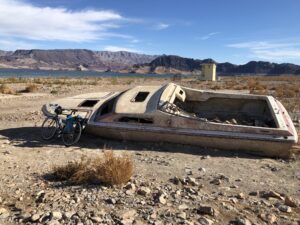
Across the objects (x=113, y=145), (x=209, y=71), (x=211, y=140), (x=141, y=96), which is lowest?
(x=113, y=145)

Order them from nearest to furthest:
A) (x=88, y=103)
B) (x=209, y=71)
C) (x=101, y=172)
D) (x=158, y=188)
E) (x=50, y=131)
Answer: (x=158, y=188)
(x=101, y=172)
(x=50, y=131)
(x=88, y=103)
(x=209, y=71)

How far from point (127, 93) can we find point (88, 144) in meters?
1.94

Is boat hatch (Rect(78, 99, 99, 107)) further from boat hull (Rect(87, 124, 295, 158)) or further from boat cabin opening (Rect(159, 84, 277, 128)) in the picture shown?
boat cabin opening (Rect(159, 84, 277, 128))

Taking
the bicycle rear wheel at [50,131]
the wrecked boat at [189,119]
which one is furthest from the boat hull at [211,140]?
the bicycle rear wheel at [50,131]

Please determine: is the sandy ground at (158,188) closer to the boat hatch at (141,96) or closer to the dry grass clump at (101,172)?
the dry grass clump at (101,172)

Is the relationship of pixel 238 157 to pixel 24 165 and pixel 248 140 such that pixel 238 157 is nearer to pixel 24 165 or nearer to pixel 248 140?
pixel 248 140

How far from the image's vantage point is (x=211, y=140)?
9.27 m

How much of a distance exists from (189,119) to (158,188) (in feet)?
10.5

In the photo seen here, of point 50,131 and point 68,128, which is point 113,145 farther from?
point 50,131

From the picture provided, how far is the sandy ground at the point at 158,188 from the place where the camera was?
536 cm

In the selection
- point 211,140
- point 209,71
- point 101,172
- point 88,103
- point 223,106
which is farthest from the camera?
point 209,71

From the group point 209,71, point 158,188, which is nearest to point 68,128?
point 158,188

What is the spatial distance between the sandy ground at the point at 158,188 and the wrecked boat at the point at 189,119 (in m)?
0.27

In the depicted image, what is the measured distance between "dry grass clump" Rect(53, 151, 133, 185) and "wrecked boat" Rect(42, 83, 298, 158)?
2861 millimetres
